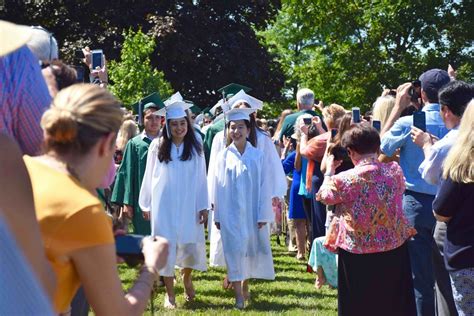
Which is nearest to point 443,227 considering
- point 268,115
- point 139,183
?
point 139,183

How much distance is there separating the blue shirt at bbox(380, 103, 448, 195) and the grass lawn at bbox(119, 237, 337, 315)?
2098mm

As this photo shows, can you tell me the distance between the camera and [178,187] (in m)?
10.3

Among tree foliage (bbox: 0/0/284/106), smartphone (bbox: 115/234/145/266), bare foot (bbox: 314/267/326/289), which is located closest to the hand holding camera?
bare foot (bbox: 314/267/326/289)

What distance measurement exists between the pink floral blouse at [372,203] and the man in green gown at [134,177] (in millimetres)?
3687

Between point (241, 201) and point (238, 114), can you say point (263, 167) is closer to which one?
point (241, 201)

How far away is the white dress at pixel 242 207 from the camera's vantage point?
1034 centimetres

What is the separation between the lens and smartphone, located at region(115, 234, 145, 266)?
334 cm

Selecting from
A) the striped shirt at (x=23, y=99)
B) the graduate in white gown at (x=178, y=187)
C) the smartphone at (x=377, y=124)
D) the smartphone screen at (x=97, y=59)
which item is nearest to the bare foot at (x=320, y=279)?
the graduate in white gown at (x=178, y=187)

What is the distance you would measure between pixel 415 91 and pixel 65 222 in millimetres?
6176

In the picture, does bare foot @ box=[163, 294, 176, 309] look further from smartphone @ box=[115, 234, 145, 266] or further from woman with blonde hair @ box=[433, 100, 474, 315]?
smartphone @ box=[115, 234, 145, 266]

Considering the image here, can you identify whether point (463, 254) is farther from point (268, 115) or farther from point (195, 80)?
point (268, 115)

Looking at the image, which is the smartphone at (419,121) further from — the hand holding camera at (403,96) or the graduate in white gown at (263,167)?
the graduate in white gown at (263,167)

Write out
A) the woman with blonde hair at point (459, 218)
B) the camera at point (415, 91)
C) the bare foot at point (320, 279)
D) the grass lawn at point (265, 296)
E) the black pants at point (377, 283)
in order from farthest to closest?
the bare foot at point (320, 279) → the grass lawn at point (265, 296) → the camera at point (415, 91) → the black pants at point (377, 283) → the woman with blonde hair at point (459, 218)

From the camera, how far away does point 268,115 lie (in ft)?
198
